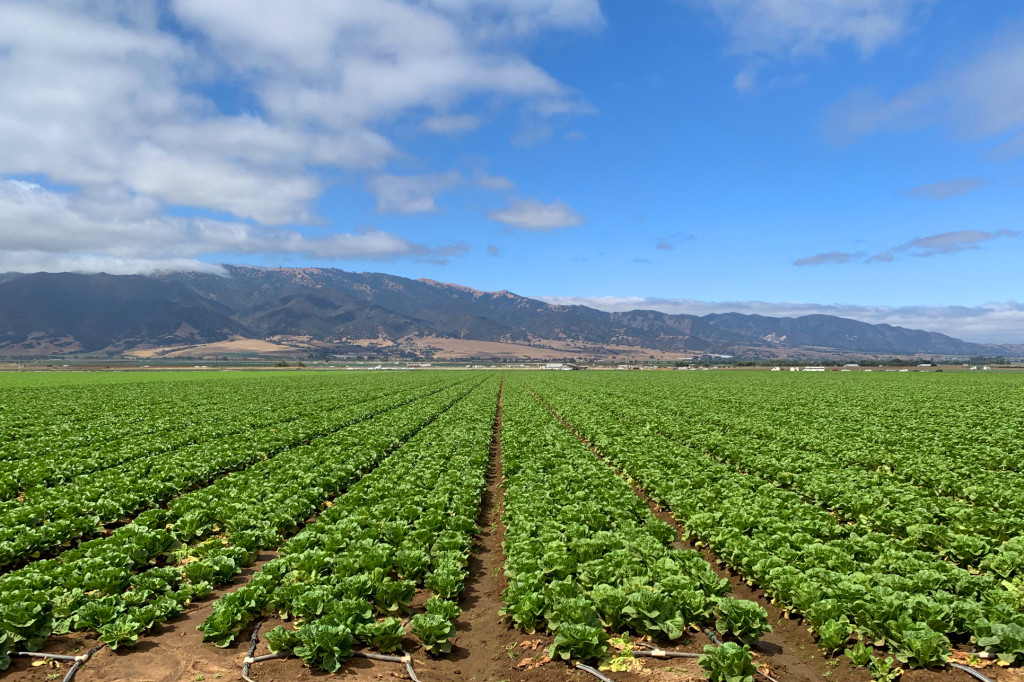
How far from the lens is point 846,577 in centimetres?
834

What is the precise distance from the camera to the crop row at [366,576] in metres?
7.28

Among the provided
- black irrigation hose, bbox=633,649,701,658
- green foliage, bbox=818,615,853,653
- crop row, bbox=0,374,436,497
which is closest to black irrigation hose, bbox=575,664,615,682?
black irrigation hose, bbox=633,649,701,658

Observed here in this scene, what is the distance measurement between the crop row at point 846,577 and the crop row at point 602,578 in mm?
959

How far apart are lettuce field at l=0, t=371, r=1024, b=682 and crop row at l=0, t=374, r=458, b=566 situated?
0.08 metres

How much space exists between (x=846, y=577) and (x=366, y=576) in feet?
25.3

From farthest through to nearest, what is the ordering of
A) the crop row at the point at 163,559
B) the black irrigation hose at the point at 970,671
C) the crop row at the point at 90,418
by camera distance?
the crop row at the point at 90,418 < the crop row at the point at 163,559 < the black irrigation hose at the point at 970,671

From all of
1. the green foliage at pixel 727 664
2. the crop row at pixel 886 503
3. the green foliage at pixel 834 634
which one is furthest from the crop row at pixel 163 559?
the crop row at pixel 886 503

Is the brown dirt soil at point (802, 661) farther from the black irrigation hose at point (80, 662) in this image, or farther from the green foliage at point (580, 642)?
the black irrigation hose at point (80, 662)

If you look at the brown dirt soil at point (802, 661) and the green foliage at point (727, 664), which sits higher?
the green foliage at point (727, 664)

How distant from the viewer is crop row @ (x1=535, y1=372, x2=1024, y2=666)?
6.93 metres

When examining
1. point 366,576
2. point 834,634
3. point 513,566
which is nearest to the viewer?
point 834,634

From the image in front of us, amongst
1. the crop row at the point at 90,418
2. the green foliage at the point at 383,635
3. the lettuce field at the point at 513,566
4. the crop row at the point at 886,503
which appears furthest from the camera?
the crop row at the point at 90,418

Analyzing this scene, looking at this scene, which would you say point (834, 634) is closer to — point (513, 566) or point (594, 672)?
point (594, 672)

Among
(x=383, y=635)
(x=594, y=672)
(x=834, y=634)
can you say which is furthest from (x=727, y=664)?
(x=383, y=635)
